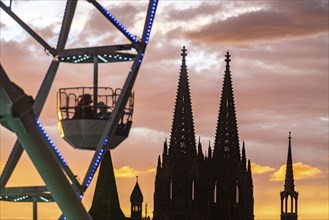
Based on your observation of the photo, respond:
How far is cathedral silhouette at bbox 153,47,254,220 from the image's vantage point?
16925 cm

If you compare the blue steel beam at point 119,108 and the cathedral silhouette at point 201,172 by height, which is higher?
the cathedral silhouette at point 201,172

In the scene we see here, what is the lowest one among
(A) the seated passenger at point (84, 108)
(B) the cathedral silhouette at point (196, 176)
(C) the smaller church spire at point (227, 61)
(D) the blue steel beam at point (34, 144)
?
(D) the blue steel beam at point (34, 144)

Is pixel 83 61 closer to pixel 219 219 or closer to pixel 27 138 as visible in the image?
pixel 27 138

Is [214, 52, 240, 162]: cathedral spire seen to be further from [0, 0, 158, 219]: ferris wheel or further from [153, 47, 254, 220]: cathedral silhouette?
[0, 0, 158, 219]: ferris wheel

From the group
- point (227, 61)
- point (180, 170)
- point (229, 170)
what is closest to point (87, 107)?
point (180, 170)

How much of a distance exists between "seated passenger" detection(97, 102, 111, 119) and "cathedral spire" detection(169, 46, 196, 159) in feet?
473

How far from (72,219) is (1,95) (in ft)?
6.77

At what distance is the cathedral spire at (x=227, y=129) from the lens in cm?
17550

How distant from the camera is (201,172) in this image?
171500 millimetres

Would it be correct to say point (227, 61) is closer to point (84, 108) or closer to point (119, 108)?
point (119, 108)

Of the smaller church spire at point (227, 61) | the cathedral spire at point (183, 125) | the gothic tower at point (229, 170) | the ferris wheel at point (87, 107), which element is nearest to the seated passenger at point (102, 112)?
the ferris wheel at point (87, 107)

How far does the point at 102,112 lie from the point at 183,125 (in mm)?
146506

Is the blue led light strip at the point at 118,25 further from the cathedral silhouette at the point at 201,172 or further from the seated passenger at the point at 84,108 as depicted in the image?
the cathedral silhouette at the point at 201,172

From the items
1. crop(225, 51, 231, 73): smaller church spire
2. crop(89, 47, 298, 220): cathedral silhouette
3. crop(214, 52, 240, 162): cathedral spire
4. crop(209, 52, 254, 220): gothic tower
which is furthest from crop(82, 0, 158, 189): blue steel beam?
crop(225, 51, 231, 73): smaller church spire
